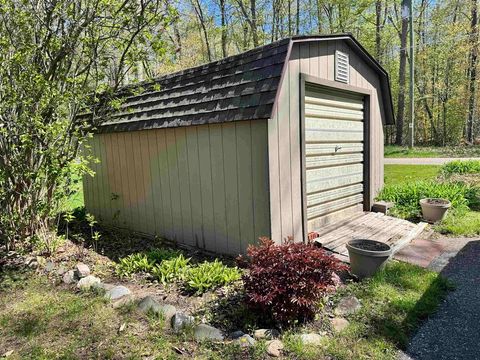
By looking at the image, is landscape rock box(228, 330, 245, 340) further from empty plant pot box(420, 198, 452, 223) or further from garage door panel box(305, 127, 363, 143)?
empty plant pot box(420, 198, 452, 223)

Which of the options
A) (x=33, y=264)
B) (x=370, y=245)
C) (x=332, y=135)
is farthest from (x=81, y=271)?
(x=332, y=135)

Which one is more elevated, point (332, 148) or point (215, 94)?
point (215, 94)

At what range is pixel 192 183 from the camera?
479 cm

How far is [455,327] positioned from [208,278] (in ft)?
7.59

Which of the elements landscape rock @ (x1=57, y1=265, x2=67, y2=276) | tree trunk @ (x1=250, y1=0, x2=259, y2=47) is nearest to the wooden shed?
landscape rock @ (x1=57, y1=265, x2=67, y2=276)

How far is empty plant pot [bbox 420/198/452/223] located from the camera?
18.5ft

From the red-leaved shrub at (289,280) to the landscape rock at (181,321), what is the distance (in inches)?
21.0

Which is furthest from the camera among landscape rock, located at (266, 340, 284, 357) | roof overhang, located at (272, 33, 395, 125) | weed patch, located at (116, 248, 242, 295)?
roof overhang, located at (272, 33, 395, 125)

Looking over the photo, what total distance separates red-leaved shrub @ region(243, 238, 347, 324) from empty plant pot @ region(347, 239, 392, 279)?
2.26ft

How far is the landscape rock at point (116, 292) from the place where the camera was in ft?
11.0

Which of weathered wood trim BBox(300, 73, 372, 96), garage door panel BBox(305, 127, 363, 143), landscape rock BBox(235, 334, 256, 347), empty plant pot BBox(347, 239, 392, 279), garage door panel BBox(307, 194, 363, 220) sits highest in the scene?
weathered wood trim BBox(300, 73, 372, 96)

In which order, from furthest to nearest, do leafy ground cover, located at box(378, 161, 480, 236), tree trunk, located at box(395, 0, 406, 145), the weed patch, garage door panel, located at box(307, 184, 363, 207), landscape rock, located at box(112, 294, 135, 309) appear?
tree trunk, located at box(395, 0, 406, 145), leafy ground cover, located at box(378, 161, 480, 236), garage door panel, located at box(307, 184, 363, 207), the weed patch, landscape rock, located at box(112, 294, 135, 309)

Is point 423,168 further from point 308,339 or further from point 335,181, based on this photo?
point 308,339

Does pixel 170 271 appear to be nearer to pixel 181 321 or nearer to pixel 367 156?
pixel 181 321
